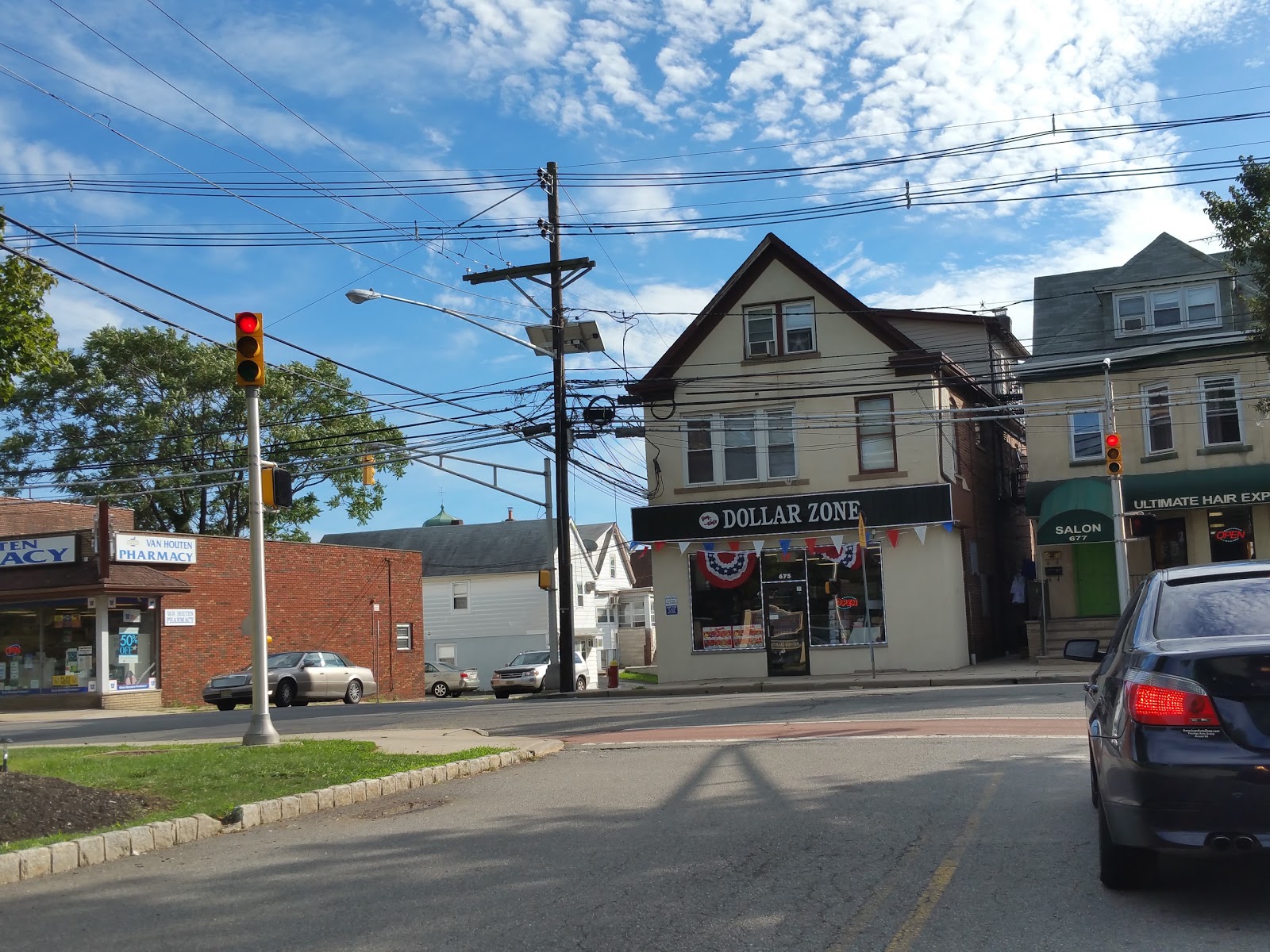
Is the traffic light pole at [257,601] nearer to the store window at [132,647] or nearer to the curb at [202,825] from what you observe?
the curb at [202,825]

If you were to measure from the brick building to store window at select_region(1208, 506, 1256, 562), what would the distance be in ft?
88.7

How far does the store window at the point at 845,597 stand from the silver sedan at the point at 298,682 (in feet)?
41.7

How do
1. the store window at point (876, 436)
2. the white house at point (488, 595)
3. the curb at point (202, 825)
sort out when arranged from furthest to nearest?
the white house at point (488, 595) → the store window at point (876, 436) → the curb at point (202, 825)

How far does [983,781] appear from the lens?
10.3 meters

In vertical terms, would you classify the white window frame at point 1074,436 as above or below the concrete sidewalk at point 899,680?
above

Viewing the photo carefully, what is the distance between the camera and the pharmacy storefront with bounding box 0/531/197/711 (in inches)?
1318

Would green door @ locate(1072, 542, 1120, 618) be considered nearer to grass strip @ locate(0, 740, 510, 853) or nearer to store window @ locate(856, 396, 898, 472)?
store window @ locate(856, 396, 898, 472)

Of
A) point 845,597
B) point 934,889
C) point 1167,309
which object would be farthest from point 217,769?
point 1167,309

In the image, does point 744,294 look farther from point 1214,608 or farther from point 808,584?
point 1214,608

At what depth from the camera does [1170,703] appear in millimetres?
5473

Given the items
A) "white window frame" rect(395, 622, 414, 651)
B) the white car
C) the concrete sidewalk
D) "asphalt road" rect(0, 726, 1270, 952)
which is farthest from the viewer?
"white window frame" rect(395, 622, 414, 651)

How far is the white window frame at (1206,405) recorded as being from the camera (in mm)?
29531

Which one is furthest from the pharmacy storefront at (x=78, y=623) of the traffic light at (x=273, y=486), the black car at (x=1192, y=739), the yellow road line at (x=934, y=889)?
the black car at (x=1192, y=739)

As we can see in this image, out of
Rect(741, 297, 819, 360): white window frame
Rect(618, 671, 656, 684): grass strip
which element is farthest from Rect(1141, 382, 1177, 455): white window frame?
Rect(618, 671, 656, 684): grass strip
